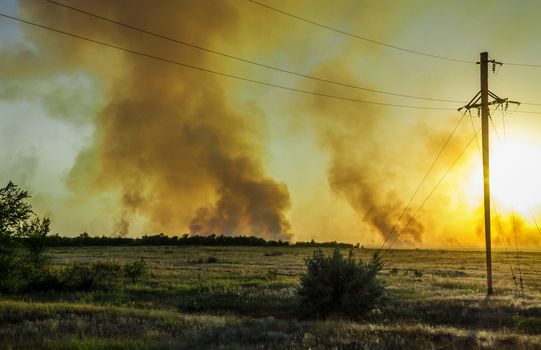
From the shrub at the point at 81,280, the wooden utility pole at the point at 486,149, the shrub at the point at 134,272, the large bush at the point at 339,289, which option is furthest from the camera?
the shrub at the point at 134,272

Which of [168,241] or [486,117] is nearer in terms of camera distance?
[486,117]

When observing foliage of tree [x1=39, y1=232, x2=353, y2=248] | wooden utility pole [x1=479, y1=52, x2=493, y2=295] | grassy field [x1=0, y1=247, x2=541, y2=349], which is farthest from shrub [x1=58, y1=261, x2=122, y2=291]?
foliage of tree [x1=39, y1=232, x2=353, y2=248]

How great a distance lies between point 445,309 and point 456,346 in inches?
441

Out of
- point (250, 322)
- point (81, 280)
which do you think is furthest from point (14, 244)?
point (250, 322)

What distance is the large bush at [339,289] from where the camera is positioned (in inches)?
876

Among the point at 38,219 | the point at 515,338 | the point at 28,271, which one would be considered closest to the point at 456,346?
the point at 515,338

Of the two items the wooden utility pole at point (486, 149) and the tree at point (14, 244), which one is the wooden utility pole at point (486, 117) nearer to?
the wooden utility pole at point (486, 149)

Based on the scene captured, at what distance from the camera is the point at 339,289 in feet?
74.8

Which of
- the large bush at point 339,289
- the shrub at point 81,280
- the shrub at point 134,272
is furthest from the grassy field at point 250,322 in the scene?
the shrub at point 134,272

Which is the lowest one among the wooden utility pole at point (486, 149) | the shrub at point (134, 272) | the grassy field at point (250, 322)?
the grassy field at point (250, 322)

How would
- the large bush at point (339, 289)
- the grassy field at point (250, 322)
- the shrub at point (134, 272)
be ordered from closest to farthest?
the grassy field at point (250, 322) < the large bush at point (339, 289) < the shrub at point (134, 272)

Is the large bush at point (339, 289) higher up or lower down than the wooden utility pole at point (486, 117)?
lower down

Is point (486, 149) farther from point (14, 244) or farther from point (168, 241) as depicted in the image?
point (168, 241)

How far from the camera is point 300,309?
2314 centimetres
